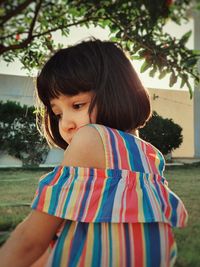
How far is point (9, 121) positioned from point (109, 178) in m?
8.99

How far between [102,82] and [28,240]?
480 millimetres

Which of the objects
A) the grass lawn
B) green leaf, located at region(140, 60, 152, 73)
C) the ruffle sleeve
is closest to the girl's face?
the ruffle sleeve

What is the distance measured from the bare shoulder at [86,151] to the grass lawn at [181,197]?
4.07 ft

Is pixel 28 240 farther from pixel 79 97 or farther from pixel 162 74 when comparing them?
pixel 162 74

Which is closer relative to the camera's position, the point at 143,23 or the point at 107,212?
the point at 107,212

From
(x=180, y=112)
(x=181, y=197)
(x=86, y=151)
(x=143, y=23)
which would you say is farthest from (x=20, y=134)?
(x=86, y=151)

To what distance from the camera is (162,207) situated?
4.25 ft

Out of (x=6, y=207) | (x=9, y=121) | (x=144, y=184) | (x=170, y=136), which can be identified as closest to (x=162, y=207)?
(x=144, y=184)

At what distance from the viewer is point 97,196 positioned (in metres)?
1.19

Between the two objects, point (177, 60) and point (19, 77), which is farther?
point (19, 77)

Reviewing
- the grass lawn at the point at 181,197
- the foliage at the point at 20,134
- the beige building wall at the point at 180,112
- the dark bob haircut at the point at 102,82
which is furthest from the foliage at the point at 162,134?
the dark bob haircut at the point at 102,82

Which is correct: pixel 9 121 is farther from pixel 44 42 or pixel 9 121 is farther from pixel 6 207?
pixel 44 42

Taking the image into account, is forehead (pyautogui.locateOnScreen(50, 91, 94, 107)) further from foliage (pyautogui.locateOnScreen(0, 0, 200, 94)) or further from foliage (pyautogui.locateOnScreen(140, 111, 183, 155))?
foliage (pyautogui.locateOnScreen(140, 111, 183, 155))

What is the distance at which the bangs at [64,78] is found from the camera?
1.39m
